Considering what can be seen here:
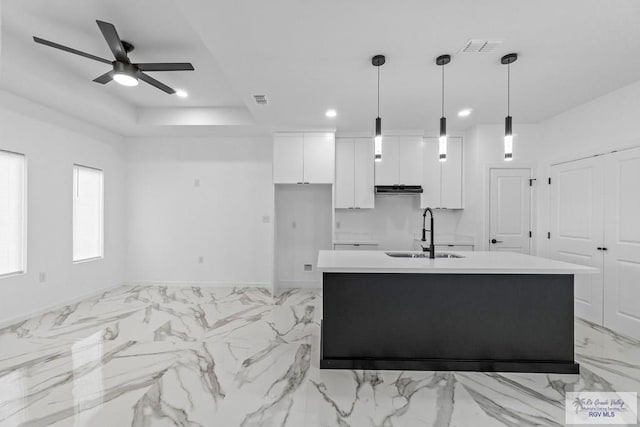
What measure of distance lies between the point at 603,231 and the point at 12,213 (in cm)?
686

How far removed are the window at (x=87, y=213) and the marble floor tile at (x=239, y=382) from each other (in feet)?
4.43

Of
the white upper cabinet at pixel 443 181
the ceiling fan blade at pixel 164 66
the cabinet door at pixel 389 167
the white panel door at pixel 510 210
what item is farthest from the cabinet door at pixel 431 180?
the ceiling fan blade at pixel 164 66

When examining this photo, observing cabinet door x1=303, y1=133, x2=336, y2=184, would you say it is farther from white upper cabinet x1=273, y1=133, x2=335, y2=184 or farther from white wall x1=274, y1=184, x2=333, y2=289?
white wall x1=274, y1=184, x2=333, y2=289

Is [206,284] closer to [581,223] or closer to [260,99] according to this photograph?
[260,99]

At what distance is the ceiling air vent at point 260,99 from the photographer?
11.8 ft

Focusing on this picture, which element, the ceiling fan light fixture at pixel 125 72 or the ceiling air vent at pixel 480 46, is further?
the ceiling fan light fixture at pixel 125 72

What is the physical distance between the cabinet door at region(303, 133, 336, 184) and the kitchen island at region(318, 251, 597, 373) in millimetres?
2362

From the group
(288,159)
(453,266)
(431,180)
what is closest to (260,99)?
(288,159)

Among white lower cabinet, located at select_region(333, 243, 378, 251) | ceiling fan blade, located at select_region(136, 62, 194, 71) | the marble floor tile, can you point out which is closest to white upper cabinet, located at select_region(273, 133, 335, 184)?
white lower cabinet, located at select_region(333, 243, 378, 251)

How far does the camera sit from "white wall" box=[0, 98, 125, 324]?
11.8ft

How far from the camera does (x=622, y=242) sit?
3.37 metres

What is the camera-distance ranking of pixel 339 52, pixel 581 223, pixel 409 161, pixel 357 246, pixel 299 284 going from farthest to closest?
1. pixel 299 284
2. pixel 409 161
3. pixel 357 246
4. pixel 581 223
5. pixel 339 52

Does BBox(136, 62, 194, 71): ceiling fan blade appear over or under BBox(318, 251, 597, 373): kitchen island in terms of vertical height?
over

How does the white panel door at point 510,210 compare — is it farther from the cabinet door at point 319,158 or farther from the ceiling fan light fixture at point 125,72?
the ceiling fan light fixture at point 125,72
